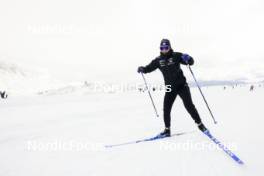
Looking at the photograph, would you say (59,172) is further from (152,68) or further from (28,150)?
(152,68)

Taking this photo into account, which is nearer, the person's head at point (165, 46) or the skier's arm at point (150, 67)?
the person's head at point (165, 46)

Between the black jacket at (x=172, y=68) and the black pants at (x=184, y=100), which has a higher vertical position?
the black jacket at (x=172, y=68)

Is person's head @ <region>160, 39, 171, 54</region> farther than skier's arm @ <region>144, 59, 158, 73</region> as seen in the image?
No

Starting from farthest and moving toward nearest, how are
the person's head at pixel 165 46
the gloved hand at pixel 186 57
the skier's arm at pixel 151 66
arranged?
the skier's arm at pixel 151 66
the person's head at pixel 165 46
the gloved hand at pixel 186 57

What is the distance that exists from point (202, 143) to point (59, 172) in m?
2.88

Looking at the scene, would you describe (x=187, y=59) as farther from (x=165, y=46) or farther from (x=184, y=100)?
(x=184, y=100)

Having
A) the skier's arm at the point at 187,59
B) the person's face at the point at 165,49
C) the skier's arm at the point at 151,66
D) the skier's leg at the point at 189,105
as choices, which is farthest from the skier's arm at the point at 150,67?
the skier's leg at the point at 189,105

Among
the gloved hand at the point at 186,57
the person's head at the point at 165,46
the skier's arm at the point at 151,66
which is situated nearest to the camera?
the gloved hand at the point at 186,57

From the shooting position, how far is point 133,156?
168 inches

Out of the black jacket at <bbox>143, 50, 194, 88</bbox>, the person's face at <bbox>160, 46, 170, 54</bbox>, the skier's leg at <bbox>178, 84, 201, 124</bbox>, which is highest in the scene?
the person's face at <bbox>160, 46, 170, 54</bbox>

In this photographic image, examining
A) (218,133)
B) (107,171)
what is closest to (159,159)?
(107,171)

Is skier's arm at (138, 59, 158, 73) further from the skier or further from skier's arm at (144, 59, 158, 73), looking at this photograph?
the skier

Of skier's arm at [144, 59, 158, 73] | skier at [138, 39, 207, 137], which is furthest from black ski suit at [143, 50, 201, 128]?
skier's arm at [144, 59, 158, 73]

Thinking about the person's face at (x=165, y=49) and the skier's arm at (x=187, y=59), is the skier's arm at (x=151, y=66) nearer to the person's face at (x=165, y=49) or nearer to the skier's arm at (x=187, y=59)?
the person's face at (x=165, y=49)
